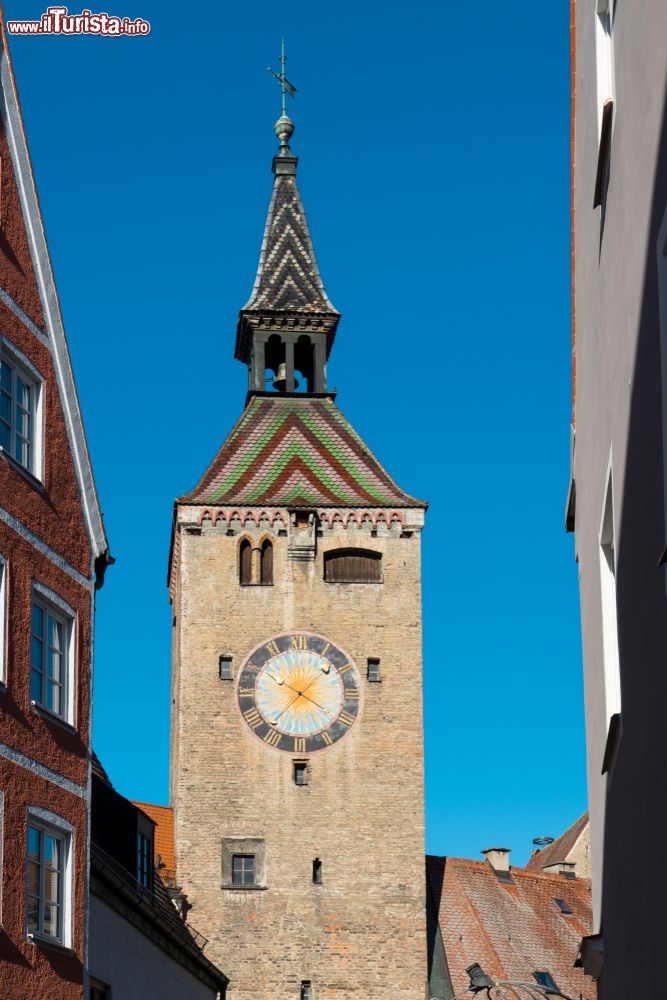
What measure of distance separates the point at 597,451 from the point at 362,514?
33.1 meters

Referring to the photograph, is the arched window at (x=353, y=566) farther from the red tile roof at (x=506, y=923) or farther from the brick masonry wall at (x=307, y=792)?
the red tile roof at (x=506, y=923)

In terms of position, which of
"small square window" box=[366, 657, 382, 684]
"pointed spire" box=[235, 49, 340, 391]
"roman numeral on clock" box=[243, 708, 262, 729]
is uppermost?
"pointed spire" box=[235, 49, 340, 391]

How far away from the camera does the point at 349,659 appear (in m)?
44.9

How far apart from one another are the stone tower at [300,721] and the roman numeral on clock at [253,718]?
5cm

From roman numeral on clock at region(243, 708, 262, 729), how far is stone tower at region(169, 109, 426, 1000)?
0.05m

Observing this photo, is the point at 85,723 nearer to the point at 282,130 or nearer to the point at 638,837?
the point at 638,837

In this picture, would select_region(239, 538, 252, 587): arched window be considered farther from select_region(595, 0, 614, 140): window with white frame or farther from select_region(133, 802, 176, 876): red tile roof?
select_region(595, 0, 614, 140): window with white frame

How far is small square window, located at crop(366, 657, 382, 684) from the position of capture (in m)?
44.8

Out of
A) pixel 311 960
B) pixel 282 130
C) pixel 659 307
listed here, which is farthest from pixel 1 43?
pixel 282 130

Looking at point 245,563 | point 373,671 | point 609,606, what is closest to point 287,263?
point 245,563

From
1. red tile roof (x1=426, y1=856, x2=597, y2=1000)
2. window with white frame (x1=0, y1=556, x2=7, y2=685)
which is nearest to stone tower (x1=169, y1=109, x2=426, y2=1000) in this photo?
red tile roof (x1=426, y1=856, x2=597, y2=1000)

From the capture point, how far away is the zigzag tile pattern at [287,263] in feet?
A: 168

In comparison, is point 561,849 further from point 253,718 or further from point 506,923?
point 253,718

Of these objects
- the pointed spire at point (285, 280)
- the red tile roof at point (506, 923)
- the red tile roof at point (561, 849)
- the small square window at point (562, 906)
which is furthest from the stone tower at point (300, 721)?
the red tile roof at point (561, 849)
